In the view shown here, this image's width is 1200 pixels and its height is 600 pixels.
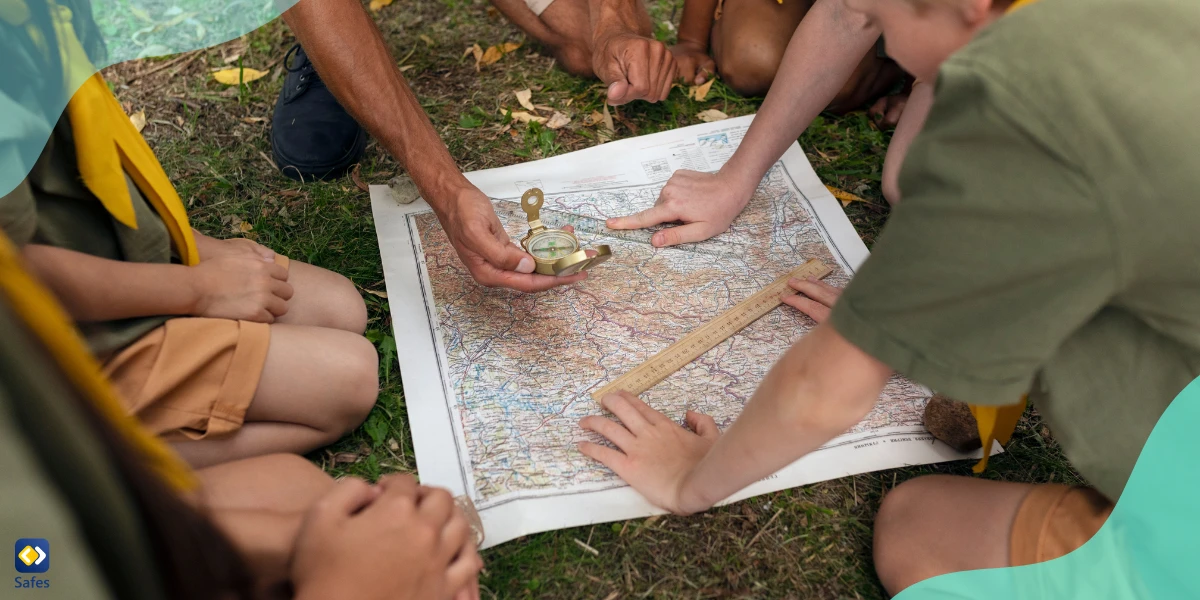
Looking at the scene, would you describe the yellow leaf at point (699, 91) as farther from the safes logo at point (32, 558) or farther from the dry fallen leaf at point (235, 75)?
the safes logo at point (32, 558)

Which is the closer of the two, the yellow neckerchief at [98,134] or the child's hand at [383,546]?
the child's hand at [383,546]

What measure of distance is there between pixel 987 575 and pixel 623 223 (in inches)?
42.2

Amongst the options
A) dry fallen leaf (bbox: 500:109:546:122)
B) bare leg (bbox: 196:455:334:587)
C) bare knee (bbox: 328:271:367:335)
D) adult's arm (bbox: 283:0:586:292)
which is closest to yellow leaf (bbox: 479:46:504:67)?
dry fallen leaf (bbox: 500:109:546:122)

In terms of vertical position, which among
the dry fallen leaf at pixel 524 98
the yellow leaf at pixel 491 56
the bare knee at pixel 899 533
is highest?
the yellow leaf at pixel 491 56

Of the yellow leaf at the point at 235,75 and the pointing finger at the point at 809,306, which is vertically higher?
the yellow leaf at the point at 235,75

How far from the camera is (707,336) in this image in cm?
177

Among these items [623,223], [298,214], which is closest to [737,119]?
[623,223]

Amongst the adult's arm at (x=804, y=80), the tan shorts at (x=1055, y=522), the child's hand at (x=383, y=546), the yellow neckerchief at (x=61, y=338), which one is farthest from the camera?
the adult's arm at (x=804, y=80)

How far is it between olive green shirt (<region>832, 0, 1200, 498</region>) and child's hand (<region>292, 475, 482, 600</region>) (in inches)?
23.1

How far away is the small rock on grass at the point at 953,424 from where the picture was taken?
1.52 m

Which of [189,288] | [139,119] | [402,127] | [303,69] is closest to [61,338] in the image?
[189,288]

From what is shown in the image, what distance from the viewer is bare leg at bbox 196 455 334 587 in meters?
1.03

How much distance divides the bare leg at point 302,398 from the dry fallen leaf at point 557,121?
3.17ft

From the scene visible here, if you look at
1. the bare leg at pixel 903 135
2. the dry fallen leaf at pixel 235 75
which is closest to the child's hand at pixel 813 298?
the bare leg at pixel 903 135
